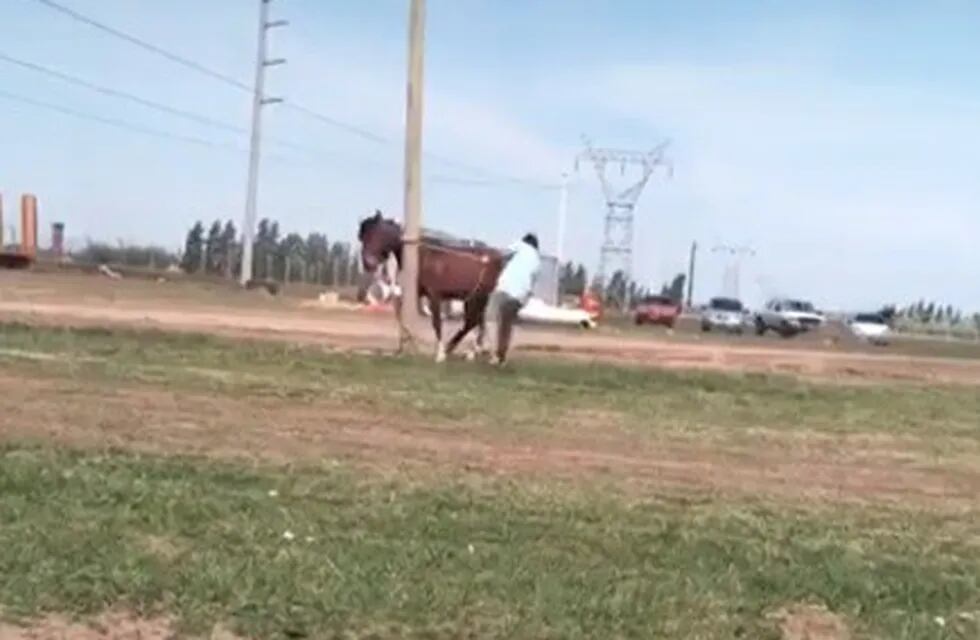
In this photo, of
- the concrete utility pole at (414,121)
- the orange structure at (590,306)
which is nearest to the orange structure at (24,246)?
the orange structure at (590,306)

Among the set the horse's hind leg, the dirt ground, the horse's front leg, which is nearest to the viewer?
the horse's front leg

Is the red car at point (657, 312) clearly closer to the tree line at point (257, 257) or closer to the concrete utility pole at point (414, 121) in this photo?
the tree line at point (257, 257)

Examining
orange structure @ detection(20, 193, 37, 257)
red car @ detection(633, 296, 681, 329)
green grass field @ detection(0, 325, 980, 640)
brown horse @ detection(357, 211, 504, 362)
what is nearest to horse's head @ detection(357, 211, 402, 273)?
brown horse @ detection(357, 211, 504, 362)

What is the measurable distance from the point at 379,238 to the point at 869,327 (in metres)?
59.8

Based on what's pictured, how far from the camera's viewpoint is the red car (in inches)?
2842

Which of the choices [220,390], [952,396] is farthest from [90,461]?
[952,396]

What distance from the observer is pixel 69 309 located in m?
31.9

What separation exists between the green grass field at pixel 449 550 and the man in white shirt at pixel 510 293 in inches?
312

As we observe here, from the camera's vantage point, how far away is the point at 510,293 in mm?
21688

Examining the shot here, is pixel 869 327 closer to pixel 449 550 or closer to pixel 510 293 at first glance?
pixel 510 293

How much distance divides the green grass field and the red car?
5876 centimetres

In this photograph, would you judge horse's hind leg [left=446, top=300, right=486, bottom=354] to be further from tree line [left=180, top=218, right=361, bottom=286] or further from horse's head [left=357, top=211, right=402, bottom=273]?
tree line [left=180, top=218, right=361, bottom=286]

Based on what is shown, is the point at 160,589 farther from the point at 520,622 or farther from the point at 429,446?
the point at 429,446

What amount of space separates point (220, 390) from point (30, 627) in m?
8.20
